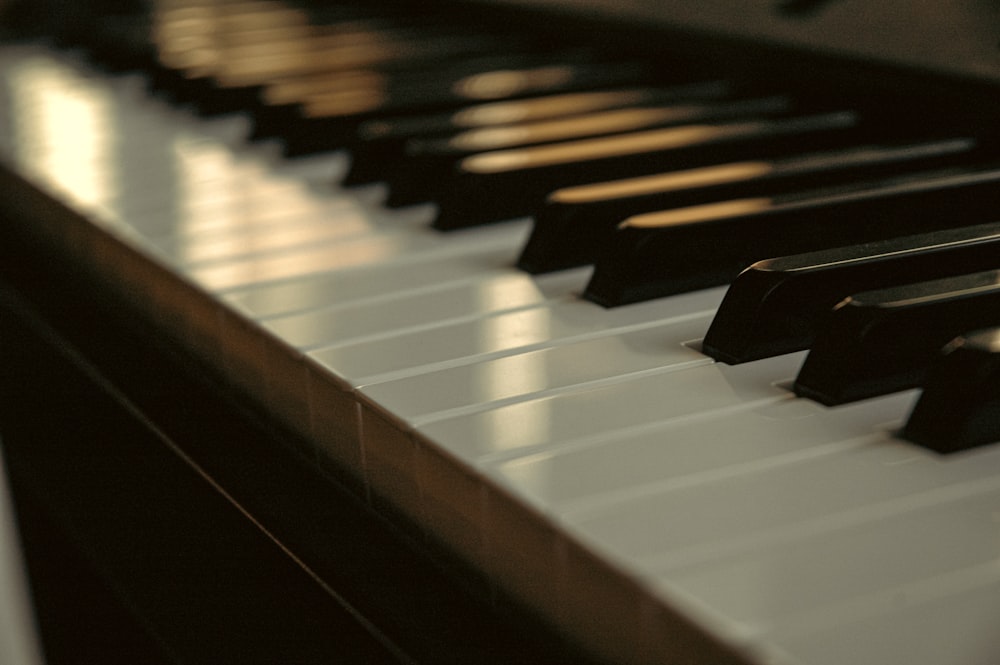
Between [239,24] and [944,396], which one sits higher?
[239,24]

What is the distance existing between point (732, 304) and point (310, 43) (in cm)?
134

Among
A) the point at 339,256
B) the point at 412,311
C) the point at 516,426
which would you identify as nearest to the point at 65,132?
the point at 339,256

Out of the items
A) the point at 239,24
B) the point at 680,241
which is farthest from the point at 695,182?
the point at 239,24

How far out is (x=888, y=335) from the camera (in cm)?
68

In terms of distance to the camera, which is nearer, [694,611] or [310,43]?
[694,611]

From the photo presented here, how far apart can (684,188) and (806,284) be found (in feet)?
0.85

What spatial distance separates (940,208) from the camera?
3.10 ft

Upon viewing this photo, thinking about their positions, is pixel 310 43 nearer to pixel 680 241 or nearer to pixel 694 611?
pixel 680 241

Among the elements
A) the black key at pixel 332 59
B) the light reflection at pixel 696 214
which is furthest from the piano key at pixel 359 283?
the black key at pixel 332 59

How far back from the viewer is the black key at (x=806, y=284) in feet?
2.43

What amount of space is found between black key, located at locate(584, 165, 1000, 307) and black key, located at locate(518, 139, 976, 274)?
4 cm

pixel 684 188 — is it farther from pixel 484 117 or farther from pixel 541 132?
pixel 484 117

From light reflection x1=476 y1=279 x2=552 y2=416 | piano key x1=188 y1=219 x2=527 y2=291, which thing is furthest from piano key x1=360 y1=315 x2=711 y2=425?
piano key x1=188 y1=219 x2=527 y2=291

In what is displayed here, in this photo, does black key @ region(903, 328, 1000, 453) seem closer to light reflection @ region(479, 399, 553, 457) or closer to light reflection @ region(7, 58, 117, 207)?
light reflection @ region(479, 399, 553, 457)
